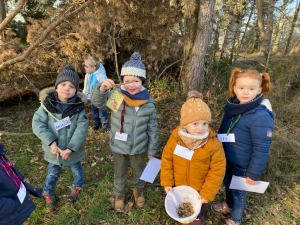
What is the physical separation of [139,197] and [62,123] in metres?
1.41

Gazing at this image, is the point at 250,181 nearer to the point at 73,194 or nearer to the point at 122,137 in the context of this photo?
the point at 122,137

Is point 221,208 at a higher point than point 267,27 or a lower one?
lower

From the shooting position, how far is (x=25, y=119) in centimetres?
573

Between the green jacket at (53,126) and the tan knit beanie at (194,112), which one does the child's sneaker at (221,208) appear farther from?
the green jacket at (53,126)

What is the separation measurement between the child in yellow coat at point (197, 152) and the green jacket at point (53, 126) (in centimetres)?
105

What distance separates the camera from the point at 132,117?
2619mm

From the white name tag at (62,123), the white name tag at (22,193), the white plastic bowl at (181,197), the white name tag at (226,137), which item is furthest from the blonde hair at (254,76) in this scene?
the white name tag at (22,193)

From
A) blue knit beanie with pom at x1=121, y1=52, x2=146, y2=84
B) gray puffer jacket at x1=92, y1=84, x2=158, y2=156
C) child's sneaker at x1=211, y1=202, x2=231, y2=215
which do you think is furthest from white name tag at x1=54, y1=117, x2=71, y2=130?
child's sneaker at x1=211, y1=202, x2=231, y2=215

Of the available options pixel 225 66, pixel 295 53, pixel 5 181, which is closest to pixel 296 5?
pixel 295 53

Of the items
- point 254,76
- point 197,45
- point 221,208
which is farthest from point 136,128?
point 197,45

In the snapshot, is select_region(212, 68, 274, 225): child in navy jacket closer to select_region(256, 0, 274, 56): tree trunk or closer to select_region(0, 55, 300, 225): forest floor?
select_region(0, 55, 300, 225): forest floor

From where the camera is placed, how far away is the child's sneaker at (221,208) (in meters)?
3.00

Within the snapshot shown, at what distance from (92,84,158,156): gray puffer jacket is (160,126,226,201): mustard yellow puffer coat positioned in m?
0.36

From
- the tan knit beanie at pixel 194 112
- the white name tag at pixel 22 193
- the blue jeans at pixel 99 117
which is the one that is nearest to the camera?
the white name tag at pixel 22 193
